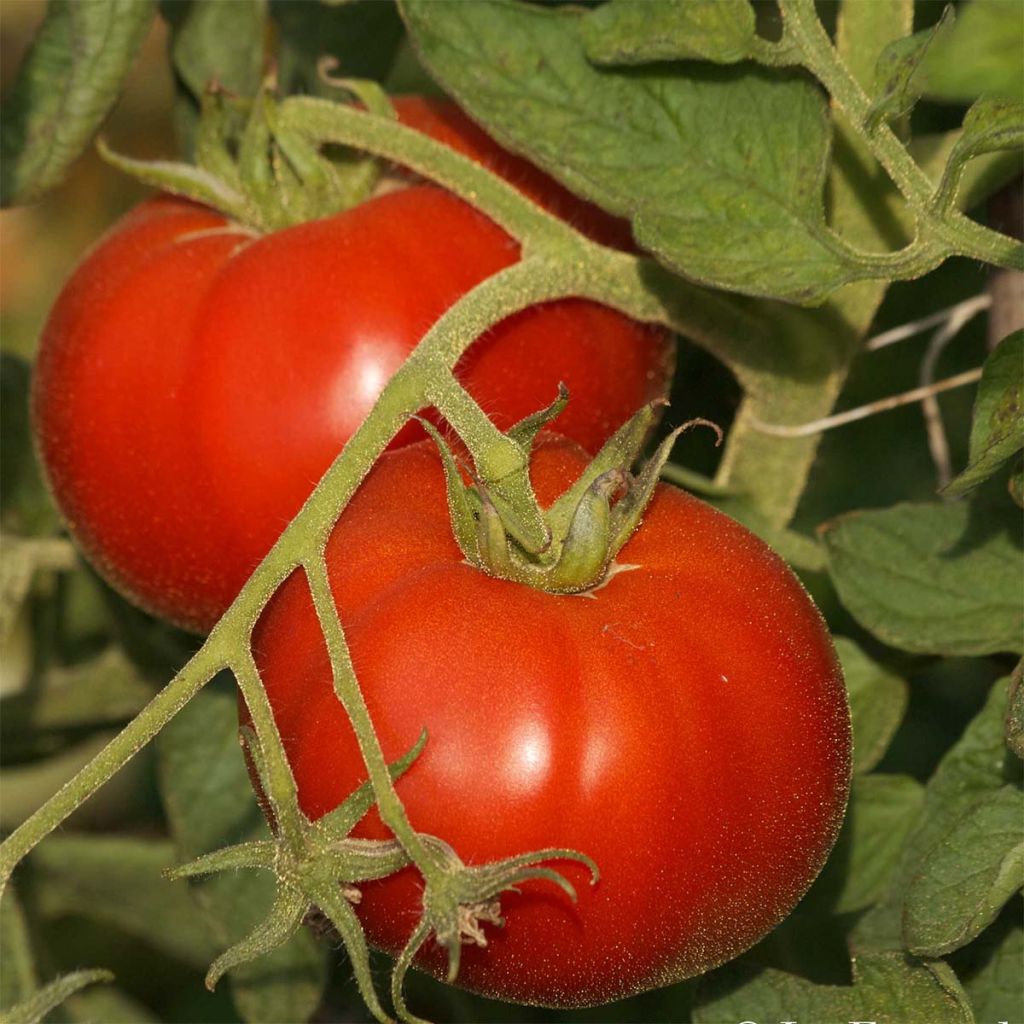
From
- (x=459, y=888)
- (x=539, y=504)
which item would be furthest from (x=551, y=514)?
(x=459, y=888)

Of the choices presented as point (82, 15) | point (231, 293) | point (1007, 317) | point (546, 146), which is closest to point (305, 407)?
point (231, 293)

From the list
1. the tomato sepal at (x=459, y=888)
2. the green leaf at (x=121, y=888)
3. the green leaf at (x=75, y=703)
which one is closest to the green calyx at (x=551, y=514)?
the tomato sepal at (x=459, y=888)

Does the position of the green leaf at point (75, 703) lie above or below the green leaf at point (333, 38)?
below

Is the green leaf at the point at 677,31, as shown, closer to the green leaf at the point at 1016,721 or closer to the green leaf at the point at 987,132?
the green leaf at the point at 987,132

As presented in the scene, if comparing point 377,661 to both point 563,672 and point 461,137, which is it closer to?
point 563,672

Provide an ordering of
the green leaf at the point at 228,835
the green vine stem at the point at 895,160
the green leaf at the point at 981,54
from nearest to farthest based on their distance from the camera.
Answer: the green vine stem at the point at 895,160
the green leaf at the point at 981,54
the green leaf at the point at 228,835

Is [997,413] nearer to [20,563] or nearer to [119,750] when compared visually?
[119,750]
